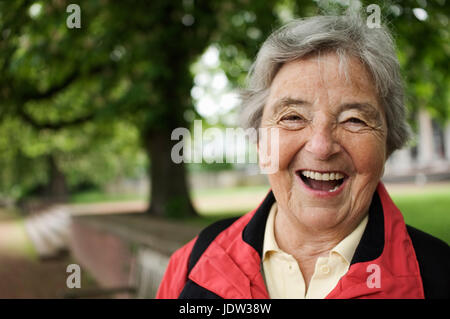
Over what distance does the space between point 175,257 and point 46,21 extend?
317 centimetres

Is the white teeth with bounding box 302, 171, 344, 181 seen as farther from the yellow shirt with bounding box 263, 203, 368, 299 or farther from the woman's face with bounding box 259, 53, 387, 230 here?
the yellow shirt with bounding box 263, 203, 368, 299

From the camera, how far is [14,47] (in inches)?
149

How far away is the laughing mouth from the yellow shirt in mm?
233

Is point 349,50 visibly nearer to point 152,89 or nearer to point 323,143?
point 323,143

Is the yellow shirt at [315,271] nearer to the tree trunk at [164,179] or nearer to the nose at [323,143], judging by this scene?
the nose at [323,143]

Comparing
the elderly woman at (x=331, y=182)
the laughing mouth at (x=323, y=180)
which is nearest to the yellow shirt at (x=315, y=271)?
the elderly woman at (x=331, y=182)

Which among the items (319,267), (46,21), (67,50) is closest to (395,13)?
(319,267)

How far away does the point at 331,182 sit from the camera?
5.20ft

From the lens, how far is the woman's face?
1517 millimetres

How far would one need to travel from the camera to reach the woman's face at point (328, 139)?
1517 millimetres

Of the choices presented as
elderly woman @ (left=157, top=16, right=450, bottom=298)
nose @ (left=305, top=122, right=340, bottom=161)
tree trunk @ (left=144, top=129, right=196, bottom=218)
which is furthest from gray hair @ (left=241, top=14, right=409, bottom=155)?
tree trunk @ (left=144, top=129, right=196, bottom=218)

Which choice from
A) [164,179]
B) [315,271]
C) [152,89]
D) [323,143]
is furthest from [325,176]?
[164,179]

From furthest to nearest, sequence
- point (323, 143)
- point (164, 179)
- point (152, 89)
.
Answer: point (164, 179) → point (152, 89) → point (323, 143)

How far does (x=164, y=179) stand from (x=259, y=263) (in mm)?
9063
